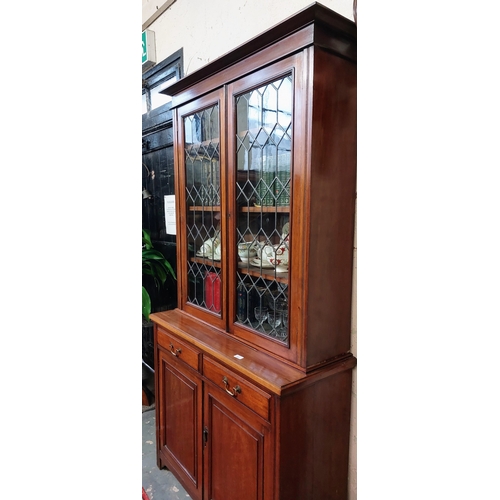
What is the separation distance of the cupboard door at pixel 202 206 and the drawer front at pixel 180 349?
152 millimetres

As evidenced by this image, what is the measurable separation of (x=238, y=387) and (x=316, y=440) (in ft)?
1.09

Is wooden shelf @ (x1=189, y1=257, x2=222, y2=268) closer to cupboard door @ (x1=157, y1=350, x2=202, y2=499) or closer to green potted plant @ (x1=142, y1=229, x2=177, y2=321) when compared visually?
cupboard door @ (x1=157, y1=350, x2=202, y2=499)

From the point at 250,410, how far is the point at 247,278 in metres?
0.48

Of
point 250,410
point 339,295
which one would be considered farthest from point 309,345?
point 250,410

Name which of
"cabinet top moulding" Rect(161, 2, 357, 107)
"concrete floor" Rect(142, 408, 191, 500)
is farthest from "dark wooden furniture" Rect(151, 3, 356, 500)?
"concrete floor" Rect(142, 408, 191, 500)

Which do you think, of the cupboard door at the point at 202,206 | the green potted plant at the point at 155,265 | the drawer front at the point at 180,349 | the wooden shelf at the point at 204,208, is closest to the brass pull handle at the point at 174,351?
the drawer front at the point at 180,349

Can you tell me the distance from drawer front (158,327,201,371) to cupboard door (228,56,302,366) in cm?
22

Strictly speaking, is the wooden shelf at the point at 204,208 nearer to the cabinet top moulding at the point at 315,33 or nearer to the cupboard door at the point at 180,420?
the cabinet top moulding at the point at 315,33

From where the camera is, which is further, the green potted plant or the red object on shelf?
the green potted plant

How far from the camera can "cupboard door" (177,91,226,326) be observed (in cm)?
150

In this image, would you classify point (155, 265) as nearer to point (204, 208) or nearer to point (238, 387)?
point (204, 208)

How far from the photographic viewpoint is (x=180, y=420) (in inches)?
66.8

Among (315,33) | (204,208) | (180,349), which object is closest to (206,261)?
(204,208)
